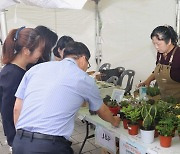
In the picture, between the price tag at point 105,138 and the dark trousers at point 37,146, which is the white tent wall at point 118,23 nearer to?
the price tag at point 105,138

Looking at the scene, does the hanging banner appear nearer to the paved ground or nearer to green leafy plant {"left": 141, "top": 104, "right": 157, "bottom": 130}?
green leafy plant {"left": 141, "top": 104, "right": 157, "bottom": 130}

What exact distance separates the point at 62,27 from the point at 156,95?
8.83 ft

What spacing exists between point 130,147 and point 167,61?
115 cm

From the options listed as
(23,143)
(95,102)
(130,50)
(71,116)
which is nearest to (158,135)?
(95,102)

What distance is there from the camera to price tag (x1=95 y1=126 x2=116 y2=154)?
1.86 m

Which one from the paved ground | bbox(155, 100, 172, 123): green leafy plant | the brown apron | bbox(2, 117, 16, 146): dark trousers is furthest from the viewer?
the paved ground

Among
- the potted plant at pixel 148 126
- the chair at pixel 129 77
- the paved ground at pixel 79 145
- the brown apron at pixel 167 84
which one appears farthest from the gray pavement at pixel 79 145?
the potted plant at pixel 148 126

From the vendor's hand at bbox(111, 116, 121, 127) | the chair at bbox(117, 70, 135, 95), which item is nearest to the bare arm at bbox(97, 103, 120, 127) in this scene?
the vendor's hand at bbox(111, 116, 121, 127)

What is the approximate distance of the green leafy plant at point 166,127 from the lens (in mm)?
1461

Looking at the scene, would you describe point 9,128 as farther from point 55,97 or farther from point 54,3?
point 54,3

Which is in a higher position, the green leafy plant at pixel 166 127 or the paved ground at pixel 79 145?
the green leafy plant at pixel 166 127

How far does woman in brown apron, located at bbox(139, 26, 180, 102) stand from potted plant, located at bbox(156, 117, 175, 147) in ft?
2.74

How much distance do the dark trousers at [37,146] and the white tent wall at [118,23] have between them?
233 centimetres

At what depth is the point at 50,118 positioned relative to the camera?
1314mm
